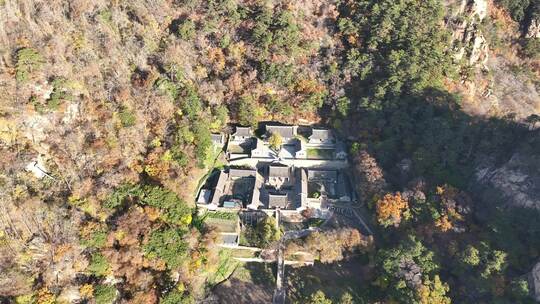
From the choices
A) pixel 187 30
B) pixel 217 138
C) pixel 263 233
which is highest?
pixel 187 30

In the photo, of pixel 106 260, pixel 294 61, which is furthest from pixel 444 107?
pixel 106 260

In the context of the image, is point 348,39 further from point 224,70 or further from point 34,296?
point 34,296

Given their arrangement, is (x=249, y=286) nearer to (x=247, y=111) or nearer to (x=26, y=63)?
(x=247, y=111)

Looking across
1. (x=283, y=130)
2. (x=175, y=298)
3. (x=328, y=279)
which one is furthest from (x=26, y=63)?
(x=328, y=279)

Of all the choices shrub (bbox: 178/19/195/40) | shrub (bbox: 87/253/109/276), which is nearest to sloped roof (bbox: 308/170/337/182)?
shrub (bbox: 178/19/195/40)

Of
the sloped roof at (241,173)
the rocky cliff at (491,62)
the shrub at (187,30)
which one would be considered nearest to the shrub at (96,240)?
the sloped roof at (241,173)

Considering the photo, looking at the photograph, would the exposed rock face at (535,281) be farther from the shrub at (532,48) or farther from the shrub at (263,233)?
the shrub at (532,48)
